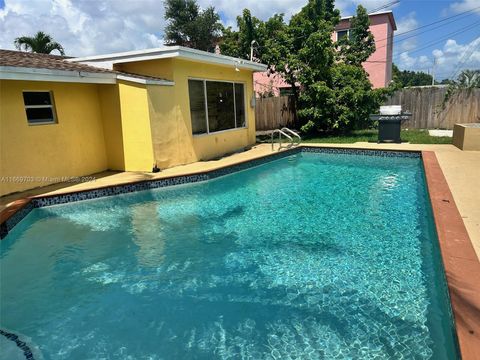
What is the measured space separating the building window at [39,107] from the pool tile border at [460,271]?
853cm

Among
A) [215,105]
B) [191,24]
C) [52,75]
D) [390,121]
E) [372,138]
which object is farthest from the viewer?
[191,24]

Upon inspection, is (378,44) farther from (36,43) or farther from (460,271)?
(460,271)

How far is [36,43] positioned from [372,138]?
18.0 m

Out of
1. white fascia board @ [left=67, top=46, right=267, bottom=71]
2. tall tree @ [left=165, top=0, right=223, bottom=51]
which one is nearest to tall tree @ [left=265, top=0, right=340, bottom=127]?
white fascia board @ [left=67, top=46, right=267, bottom=71]

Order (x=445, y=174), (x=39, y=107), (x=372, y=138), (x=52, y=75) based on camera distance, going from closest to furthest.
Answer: (x=52, y=75)
(x=445, y=174)
(x=39, y=107)
(x=372, y=138)

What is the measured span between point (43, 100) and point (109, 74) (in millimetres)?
1716

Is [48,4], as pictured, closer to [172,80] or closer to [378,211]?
[172,80]

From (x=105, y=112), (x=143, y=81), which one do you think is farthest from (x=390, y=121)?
(x=105, y=112)

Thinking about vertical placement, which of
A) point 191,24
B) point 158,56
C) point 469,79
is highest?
point 191,24

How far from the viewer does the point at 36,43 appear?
18.1 meters

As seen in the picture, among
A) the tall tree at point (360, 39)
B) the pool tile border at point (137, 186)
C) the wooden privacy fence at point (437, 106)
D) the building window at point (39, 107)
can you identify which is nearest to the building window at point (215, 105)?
the pool tile border at point (137, 186)

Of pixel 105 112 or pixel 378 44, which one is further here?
pixel 378 44

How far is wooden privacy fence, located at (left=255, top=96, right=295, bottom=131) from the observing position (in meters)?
17.2

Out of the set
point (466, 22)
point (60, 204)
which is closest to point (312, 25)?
point (60, 204)
